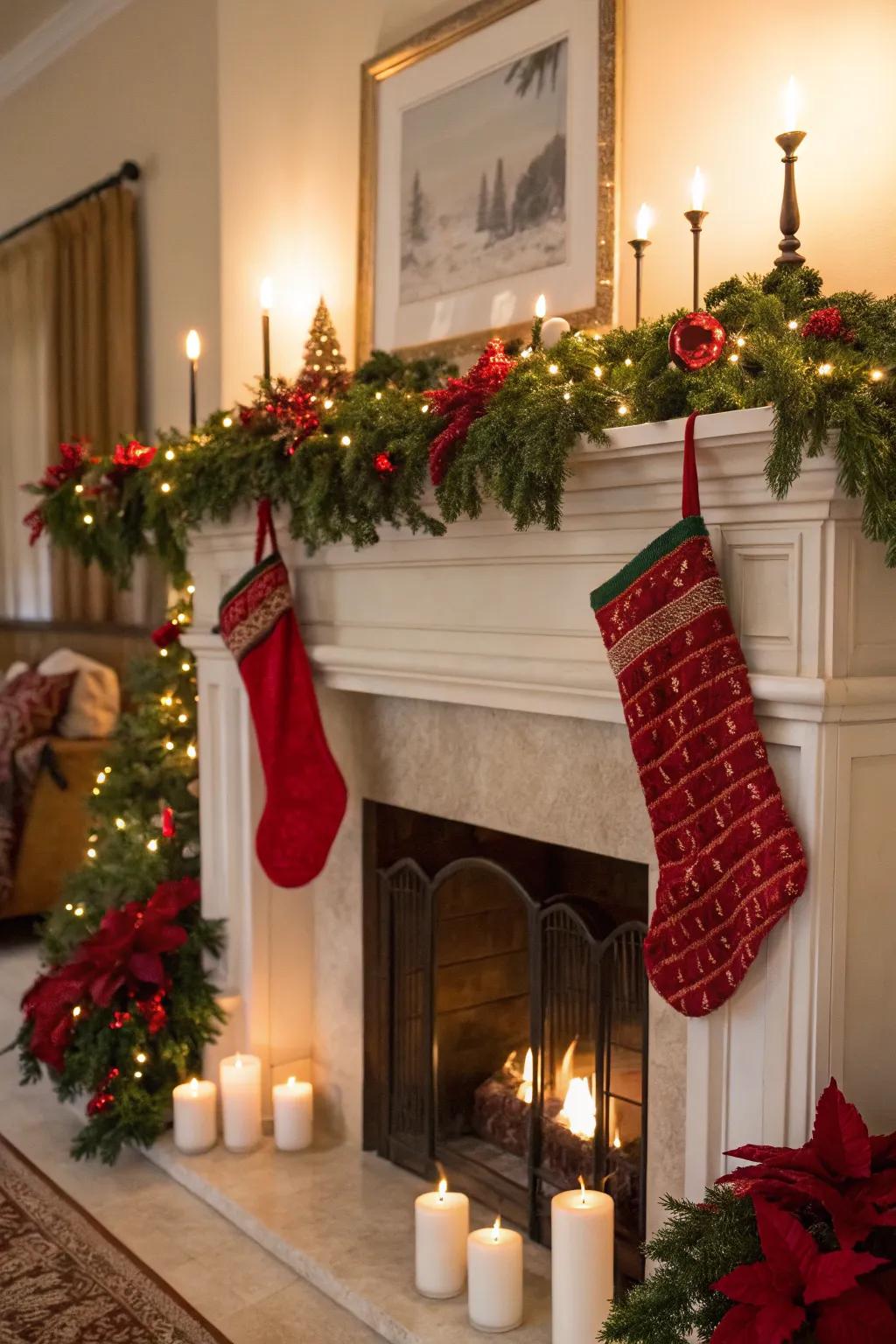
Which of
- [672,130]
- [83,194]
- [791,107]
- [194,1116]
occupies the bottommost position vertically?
[194,1116]

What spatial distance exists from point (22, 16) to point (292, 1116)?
3475 millimetres

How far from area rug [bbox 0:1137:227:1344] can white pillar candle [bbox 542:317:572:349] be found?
64.7 inches

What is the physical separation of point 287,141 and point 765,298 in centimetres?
179

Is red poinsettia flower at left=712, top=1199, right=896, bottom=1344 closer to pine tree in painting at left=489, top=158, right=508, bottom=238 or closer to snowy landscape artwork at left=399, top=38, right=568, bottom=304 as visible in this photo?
snowy landscape artwork at left=399, top=38, right=568, bottom=304

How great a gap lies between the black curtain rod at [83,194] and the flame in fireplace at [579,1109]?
2.90 metres

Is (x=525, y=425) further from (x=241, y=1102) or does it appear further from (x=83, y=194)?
(x=83, y=194)

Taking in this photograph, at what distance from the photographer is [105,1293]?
2.10m

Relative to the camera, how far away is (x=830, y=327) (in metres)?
1.46

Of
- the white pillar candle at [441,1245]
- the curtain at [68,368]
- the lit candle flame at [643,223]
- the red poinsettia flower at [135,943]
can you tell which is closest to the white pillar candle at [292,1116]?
the red poinsettia flower at [135,943]

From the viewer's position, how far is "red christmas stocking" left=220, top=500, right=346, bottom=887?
93.2 inches

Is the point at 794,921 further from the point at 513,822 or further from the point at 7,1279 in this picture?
the point at 7,1279

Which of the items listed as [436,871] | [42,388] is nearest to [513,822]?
[436,871]

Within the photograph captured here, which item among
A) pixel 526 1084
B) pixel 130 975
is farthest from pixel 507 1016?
pixel 130 975

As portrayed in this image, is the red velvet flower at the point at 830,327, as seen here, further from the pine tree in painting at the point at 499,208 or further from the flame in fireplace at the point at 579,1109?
the flame in fireplace at the point at 579,1109
